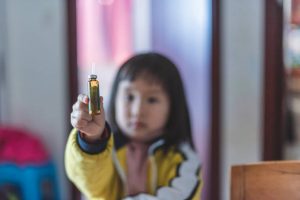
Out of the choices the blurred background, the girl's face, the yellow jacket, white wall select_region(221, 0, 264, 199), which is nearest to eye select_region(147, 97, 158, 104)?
the girl's face

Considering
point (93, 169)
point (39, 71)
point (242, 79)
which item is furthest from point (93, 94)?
point (39, 71)

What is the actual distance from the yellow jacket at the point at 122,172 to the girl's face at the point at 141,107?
5cm

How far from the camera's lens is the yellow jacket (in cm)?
99

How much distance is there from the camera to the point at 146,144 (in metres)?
1.20

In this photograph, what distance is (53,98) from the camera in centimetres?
254

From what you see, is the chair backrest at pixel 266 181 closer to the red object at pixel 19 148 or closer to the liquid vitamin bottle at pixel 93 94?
the liquid vitamin bottle at pixel 93 94

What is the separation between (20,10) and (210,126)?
1.30 metres

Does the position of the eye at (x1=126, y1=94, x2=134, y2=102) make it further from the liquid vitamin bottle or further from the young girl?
the liquid vitamin bottle

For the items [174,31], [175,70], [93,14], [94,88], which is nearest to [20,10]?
[93,14]

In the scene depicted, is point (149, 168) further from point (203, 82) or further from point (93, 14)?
point (93, 14)

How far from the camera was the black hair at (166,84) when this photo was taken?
116 centimetres

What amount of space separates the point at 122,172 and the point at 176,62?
141 cm

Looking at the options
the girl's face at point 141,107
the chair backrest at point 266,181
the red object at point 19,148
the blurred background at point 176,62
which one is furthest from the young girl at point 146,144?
the red object at point 19,148

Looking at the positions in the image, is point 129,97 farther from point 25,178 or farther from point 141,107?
point 25,178
